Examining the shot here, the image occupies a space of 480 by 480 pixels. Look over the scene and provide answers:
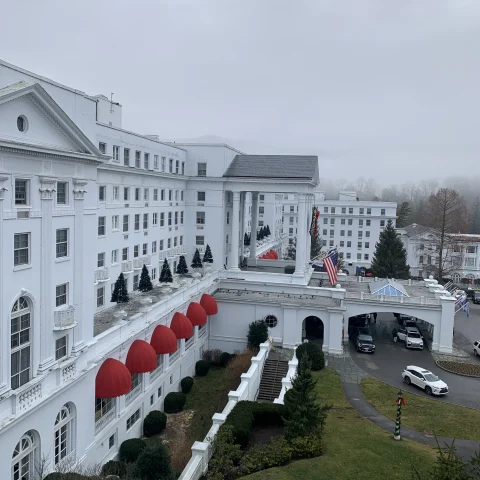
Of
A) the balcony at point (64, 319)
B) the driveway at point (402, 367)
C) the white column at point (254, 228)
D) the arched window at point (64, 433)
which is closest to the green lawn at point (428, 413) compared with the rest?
the driveway at point (402, 367)

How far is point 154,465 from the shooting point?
60.1 feet

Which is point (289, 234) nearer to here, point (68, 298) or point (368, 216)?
point (368, 216)

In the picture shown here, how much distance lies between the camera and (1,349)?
707 inches

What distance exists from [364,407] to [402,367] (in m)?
9.61

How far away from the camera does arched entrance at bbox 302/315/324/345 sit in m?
44.8

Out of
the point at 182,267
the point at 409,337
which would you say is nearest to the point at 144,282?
the point at 182,267

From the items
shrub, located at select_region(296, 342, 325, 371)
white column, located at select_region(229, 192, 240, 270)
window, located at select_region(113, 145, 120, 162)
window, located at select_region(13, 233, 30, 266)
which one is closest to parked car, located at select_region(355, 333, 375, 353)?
shrub, located at select_region(296, 342, 325, 371)

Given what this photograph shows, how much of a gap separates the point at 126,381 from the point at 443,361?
2769 cm

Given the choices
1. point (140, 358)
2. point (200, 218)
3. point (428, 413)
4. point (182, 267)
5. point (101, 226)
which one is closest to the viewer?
point (140, 358)

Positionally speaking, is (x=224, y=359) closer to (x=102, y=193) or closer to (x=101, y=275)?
(x=101, y=275)

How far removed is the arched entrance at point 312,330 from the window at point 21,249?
99.1ft

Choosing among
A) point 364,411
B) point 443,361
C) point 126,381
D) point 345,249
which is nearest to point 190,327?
point 126,381

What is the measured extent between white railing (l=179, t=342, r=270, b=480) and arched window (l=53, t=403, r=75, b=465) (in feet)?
20.2

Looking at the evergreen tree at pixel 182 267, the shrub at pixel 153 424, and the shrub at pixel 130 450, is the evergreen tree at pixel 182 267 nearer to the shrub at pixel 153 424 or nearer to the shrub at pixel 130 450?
the shrub at pixel 153 424
